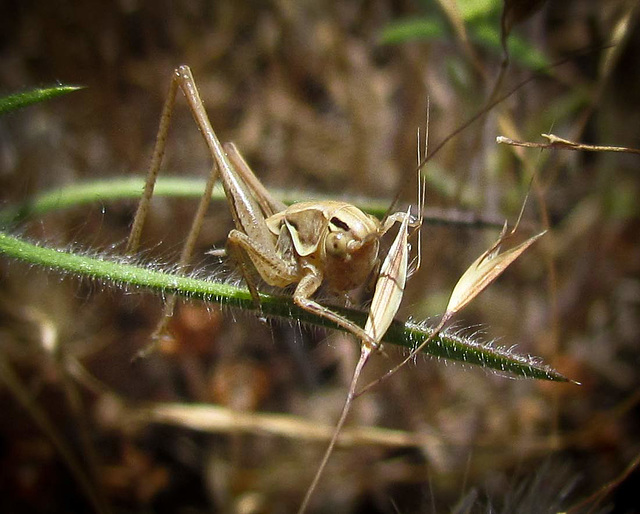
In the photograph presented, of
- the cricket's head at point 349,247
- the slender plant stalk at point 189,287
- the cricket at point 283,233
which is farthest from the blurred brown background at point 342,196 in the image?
the slender plant stalk at point 189,287

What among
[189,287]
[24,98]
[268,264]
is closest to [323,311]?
[189,287]

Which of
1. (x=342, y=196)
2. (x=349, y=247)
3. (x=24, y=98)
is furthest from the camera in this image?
(x=342, y=196)

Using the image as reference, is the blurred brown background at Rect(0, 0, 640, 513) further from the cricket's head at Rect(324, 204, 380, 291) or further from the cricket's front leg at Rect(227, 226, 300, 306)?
the cricket's head at Rect(324, 204, 380, 291)

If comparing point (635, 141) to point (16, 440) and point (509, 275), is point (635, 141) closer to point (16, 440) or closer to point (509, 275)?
point (509, 275)

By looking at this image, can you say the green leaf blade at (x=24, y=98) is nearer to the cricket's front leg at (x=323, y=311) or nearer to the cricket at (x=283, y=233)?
the cricket at (x=283, y=233)

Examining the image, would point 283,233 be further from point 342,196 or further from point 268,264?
point 342,196

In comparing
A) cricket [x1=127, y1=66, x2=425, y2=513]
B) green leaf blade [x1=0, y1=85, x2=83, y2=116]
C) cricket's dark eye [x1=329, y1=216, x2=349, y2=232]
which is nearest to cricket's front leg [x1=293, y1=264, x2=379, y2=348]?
cricket [x1=127, y1=66, x2=425, y2=513]
